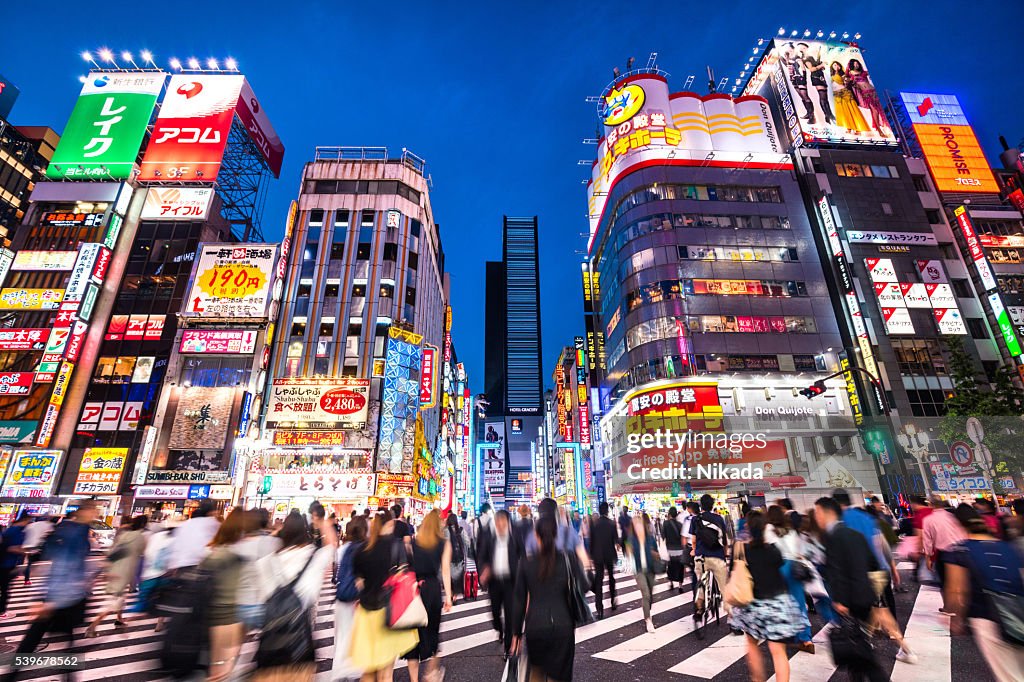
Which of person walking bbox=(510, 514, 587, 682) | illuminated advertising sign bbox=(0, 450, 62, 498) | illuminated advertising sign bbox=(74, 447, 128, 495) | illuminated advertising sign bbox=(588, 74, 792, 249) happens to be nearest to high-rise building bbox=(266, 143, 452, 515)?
illuminated advertising sign bbox=(74, 447, 128, 495)

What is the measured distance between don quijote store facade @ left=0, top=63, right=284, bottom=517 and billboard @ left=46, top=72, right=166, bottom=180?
0.09 meters

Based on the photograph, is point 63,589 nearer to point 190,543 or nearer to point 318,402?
point 190,543

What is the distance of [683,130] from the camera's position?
149 feet

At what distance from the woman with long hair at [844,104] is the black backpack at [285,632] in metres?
60.9

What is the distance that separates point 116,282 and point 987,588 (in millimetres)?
49682

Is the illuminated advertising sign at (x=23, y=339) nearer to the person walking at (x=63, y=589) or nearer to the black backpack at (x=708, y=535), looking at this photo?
the person walking at (x=63, y=589)

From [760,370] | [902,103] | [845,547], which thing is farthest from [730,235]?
[845,547]

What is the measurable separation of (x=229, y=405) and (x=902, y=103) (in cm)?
7089

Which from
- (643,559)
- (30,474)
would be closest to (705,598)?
(643,559)

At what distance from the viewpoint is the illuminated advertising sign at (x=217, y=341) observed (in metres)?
33.5

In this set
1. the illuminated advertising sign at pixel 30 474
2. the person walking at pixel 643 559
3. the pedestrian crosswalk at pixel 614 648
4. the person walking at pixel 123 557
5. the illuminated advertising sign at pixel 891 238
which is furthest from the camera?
the illuminated advertising sign at pixel 891 238

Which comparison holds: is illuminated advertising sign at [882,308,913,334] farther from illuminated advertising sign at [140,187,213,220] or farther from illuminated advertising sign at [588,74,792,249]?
illuminated advertising sign at [140,187,213,220]

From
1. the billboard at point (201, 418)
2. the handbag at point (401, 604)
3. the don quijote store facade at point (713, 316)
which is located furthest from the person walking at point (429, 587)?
the billboard at point (201, 418)

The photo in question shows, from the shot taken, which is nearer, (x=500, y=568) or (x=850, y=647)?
(x=850, y=647)
